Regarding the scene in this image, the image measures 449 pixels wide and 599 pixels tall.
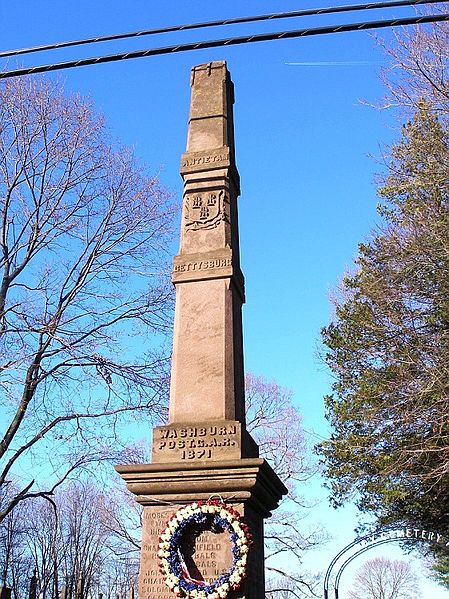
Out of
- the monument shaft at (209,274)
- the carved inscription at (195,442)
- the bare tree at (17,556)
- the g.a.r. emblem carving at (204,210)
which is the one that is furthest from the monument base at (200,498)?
the bare tree at (17,556)

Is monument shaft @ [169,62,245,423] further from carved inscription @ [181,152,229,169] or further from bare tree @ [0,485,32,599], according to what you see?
bare tree @ [0,485,32,599]

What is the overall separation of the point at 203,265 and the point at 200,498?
9.70 ft

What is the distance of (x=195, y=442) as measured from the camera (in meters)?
7.64

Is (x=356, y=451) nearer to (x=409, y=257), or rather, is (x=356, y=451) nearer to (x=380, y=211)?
(x=409, y=257)

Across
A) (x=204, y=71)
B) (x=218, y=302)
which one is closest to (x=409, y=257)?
(x=204, y=71)

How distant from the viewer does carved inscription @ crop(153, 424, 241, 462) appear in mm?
7488

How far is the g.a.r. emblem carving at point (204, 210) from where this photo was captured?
918 centimetres

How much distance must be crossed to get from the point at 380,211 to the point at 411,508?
7981mm

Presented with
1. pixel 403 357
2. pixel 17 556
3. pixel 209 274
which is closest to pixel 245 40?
pixel 209 274

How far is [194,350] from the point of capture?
27.5 ft

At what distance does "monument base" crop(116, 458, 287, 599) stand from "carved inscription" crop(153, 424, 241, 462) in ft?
0.86

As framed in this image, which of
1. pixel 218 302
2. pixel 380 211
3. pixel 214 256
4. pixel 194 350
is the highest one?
pixel 380 211

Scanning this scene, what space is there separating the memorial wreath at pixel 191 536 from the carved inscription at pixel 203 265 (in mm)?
2983

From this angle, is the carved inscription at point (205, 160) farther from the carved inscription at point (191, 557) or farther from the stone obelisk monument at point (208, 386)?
the carved inscription at point (191, 557)
